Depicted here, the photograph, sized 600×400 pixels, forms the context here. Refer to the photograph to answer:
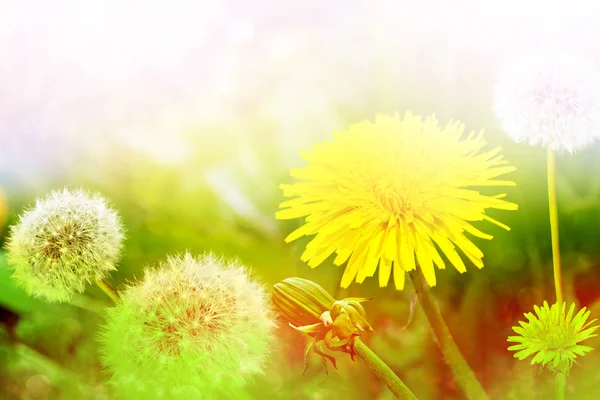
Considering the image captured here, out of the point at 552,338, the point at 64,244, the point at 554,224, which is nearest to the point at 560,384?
the point at 552,338

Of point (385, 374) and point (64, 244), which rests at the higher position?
point (64, 244)

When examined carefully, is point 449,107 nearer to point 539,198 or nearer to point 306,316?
point 539,198

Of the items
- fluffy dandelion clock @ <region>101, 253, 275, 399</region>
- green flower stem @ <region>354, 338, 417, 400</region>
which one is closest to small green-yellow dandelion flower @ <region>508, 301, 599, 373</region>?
green flower stem @ <region>354, 338, 417, 400</region>

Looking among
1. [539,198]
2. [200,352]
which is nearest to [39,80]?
[200,352]

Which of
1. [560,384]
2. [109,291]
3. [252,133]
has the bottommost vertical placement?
[560,384]

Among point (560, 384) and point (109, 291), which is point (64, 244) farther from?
point (560, 384)

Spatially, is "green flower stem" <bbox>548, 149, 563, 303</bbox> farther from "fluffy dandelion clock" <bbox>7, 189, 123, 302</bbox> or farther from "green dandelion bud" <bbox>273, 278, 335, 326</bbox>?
"fluffy dandelion clock" <bbox>7, 189, 123, 302</bbox>
